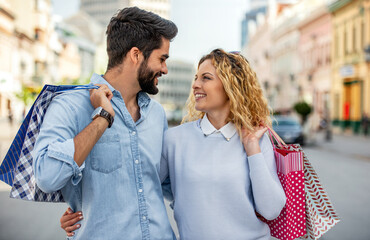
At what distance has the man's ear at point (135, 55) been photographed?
2350mm

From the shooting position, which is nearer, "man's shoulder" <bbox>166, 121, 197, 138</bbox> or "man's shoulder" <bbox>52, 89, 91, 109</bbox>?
"man's shoulder" <bbox>52, 89, 91, 109</bbox>

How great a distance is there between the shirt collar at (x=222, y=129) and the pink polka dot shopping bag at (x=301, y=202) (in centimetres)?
29

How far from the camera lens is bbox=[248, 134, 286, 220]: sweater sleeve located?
7.58 ft

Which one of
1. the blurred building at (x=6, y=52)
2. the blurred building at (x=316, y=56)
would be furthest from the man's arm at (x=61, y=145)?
the blurred building at (x=6, y=52)

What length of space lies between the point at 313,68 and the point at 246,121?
41.6 meters

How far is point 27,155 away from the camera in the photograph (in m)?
2.18

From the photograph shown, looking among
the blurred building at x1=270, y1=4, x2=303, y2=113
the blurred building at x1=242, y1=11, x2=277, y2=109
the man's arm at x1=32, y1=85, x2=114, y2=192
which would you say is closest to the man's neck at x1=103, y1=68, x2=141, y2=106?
the man's arm at x1=32, y1=85, x2=114, y2=192

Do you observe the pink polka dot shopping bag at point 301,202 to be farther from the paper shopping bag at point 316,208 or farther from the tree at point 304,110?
the tree at point 304,110

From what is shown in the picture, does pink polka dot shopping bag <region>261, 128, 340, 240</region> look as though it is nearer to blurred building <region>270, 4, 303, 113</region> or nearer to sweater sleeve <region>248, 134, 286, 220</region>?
sweater sleeve <region>248, 134, 286, 220</region>

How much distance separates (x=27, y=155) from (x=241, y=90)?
119 cm

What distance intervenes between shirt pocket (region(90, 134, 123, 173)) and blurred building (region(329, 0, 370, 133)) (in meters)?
29.6

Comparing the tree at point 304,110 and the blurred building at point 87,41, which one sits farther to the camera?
the blurred building at point 87,41

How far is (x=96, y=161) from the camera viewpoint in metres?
2.17

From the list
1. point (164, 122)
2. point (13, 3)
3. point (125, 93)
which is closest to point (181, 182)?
point (164, 122)
